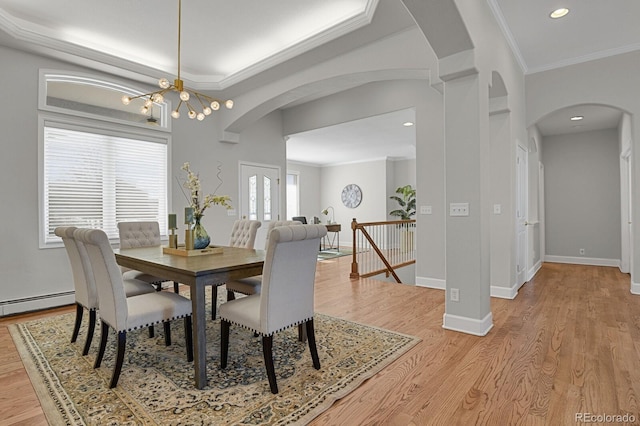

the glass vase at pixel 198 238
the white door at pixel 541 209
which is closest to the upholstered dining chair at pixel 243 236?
the glass vase at pixel 198 238

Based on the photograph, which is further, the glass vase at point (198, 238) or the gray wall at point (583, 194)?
the gray wall at point (583, 194)

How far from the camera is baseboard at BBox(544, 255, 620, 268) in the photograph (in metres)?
6.36

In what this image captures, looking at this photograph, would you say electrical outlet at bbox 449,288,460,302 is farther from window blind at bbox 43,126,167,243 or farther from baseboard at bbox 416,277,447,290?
window blind at bbox 43,126,167,243

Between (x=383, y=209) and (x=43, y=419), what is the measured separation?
30.1 feet

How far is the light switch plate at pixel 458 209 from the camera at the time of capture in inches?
115

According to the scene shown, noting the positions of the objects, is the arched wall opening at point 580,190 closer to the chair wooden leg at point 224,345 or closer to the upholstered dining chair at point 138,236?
the chair wooden leg at point 224,345

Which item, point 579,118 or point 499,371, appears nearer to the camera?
point 499,371

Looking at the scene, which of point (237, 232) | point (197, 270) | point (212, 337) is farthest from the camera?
point (237, 232)

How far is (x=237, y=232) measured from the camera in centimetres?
378

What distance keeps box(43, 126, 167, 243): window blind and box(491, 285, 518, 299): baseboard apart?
4.58 m

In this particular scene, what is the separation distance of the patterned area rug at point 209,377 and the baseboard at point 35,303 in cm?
73

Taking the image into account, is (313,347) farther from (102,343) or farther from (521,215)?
(521,215)

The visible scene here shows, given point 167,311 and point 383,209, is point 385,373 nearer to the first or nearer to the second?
point 167,311

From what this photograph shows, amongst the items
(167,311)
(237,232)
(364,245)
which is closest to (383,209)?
(364,245)
